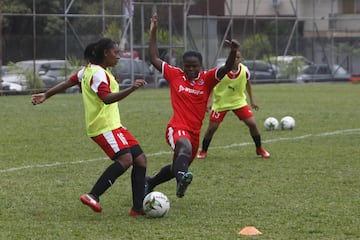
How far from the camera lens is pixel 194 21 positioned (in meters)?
38.1

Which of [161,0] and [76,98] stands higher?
[161,0]

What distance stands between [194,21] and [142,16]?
358cm

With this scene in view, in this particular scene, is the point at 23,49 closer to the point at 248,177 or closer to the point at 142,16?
the point at 142,16

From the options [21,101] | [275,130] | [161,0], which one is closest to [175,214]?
[275,130]

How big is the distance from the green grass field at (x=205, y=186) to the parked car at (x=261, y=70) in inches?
835

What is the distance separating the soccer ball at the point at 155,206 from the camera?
24.5 ft

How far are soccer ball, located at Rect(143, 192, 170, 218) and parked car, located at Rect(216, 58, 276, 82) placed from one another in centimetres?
3211

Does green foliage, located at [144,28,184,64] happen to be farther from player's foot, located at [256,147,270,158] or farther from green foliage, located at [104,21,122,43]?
player's foot, located at [256,147,270,158]

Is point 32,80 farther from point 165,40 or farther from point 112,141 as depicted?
point 112,141

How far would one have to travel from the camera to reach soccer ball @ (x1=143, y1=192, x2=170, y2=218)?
7.46 metres

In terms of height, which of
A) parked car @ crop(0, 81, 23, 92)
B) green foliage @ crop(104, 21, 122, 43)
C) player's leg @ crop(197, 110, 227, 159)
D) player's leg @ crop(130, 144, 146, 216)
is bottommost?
parked car @ crop(0, 81, 23, 92)

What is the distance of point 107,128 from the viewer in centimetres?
761

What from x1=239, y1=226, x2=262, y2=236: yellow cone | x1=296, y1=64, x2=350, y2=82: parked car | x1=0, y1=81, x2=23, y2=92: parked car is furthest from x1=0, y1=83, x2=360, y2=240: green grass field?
x1=296, y1=64, x2=350, y2=82: parked car

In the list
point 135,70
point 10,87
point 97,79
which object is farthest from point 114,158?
point 135,70
